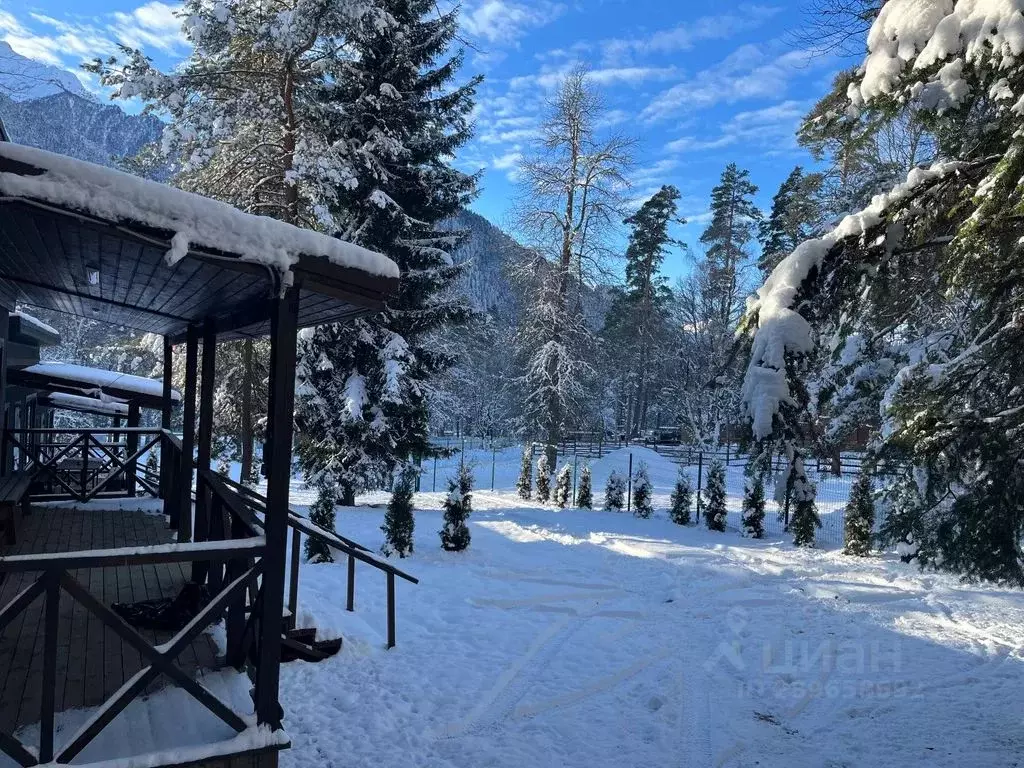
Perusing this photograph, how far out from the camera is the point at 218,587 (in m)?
4.33

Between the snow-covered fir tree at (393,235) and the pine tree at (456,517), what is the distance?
11.1 feet

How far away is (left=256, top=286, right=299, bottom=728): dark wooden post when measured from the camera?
3348 millimetres

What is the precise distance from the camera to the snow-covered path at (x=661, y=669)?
4.79 metres

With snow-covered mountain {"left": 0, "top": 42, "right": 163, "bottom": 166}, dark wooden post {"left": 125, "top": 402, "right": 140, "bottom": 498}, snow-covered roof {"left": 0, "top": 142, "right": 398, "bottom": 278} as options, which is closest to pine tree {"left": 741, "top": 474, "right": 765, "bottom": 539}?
dark wooden post {"left": 125, "top": 402, "right": 140, "bottom": 498}

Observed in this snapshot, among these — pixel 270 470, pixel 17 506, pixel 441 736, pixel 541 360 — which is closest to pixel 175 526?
pixel 17 506

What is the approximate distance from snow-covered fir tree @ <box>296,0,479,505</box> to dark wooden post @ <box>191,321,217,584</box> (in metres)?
7.99

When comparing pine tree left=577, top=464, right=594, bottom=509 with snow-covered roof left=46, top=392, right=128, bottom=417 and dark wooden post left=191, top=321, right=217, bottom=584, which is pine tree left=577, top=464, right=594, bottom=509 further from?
dark wooden post left=191, top=321, right=217, bottom=584

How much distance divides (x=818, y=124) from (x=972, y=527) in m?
3.02

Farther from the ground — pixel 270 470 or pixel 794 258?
pixel 794 258

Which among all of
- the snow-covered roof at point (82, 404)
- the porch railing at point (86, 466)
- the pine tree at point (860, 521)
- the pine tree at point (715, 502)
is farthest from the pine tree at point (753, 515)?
the snow-covered roof at point (82, 404)

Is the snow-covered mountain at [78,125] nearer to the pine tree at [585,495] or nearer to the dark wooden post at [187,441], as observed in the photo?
the pine tree at [585,495]

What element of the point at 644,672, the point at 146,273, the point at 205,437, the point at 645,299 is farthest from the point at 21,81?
the point at 645,299

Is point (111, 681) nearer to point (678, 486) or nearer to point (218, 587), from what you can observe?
point (218, 587)

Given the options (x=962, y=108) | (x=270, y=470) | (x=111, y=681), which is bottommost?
(x=111, y=681)
